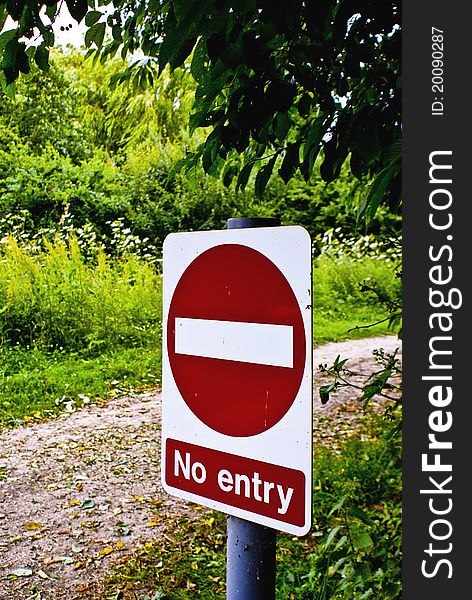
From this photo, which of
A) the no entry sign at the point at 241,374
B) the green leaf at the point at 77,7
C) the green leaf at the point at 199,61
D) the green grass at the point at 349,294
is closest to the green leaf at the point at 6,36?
the green leaf at the point at 77,7

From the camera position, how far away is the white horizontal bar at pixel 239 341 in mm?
1022

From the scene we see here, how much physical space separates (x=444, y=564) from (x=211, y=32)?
1.11 m

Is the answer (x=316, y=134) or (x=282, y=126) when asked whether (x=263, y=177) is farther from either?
(x=316, y=134)

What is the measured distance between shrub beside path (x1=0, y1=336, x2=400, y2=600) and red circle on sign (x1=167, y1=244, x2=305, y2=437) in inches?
94.5

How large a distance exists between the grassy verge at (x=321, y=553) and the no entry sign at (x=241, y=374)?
1.38 metres

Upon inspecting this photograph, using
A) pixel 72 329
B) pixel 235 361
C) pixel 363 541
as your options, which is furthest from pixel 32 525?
pixel 72 329

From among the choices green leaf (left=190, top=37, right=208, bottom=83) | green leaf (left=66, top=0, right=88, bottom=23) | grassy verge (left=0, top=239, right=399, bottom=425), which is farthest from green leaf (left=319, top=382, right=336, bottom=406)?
grassy verge (left=0, top=239, right=399, bottom=425)

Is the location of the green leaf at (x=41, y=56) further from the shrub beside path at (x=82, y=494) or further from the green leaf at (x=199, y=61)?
the shrub beside path at (x=82, y=494)

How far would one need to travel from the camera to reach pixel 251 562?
102 centimetres

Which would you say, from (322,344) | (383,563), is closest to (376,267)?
(322,344)

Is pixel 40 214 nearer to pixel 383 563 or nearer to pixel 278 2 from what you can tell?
pixel 383 563

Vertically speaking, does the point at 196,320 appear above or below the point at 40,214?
below

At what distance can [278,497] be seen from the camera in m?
1.02

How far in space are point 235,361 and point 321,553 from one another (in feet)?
7.46
